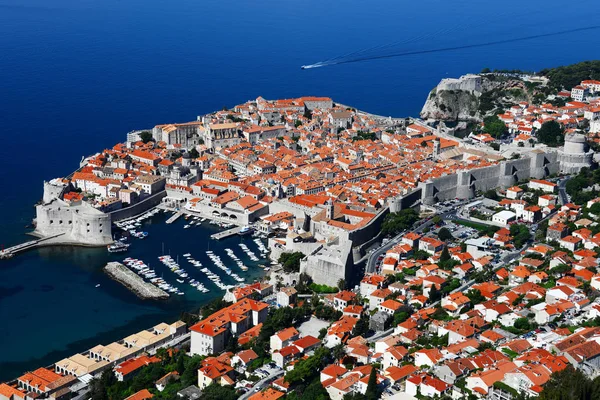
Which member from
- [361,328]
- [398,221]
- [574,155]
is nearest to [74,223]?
[398,221]

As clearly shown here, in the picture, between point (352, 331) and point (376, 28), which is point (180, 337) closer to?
→ point (352, 331)

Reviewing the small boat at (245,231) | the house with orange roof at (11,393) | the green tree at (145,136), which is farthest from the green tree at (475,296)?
the green tree at (145,136)

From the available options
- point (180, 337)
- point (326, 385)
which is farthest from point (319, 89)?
point (326, 385)

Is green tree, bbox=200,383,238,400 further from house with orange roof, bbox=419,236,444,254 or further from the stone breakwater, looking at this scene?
house with orange roof, bbox=419,236,444,254

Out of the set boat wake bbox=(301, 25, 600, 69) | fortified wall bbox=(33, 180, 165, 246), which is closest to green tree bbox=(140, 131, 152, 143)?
fortified wall bbox=(33, 180, 165, 246)

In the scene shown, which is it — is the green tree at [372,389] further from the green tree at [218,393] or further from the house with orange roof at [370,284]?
the house with orange roof at [370,284]

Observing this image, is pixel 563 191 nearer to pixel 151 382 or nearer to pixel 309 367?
pixel 309 367
